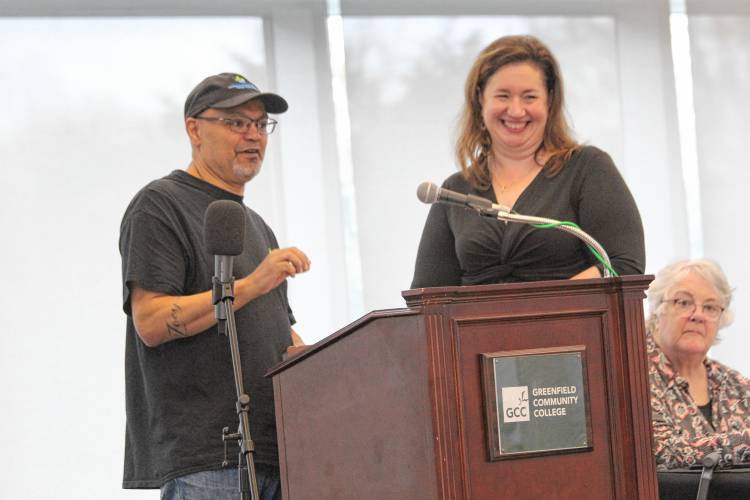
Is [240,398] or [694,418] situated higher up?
[240,398]

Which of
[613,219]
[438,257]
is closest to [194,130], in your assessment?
[438,257]

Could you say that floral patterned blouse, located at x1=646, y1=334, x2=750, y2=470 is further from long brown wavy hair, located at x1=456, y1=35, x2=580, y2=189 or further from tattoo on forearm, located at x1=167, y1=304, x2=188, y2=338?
tattoo on forearm, located at x1=167, y1=304, x2=188, y2=338

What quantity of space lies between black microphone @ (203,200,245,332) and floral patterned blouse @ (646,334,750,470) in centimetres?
163

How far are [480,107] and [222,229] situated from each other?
86 cm

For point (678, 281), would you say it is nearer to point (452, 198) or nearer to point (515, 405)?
point (452, 198)

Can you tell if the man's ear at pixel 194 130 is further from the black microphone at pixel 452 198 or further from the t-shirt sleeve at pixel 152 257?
the black microphone at pixel 452 198

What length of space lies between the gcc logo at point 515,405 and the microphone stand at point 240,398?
55 centimetres

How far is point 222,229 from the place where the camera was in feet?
6.88

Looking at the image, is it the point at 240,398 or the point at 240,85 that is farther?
the point at 240,85

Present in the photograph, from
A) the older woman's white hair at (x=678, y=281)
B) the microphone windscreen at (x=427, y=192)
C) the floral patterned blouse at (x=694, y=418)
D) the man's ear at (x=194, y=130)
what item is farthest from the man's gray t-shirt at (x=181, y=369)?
the older woman's white hair at (x=678, y=281)

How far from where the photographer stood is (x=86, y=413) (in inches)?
194

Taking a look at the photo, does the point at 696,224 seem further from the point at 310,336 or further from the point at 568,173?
the point at 568,173

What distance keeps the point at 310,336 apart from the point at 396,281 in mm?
500

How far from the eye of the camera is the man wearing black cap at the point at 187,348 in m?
2.28
